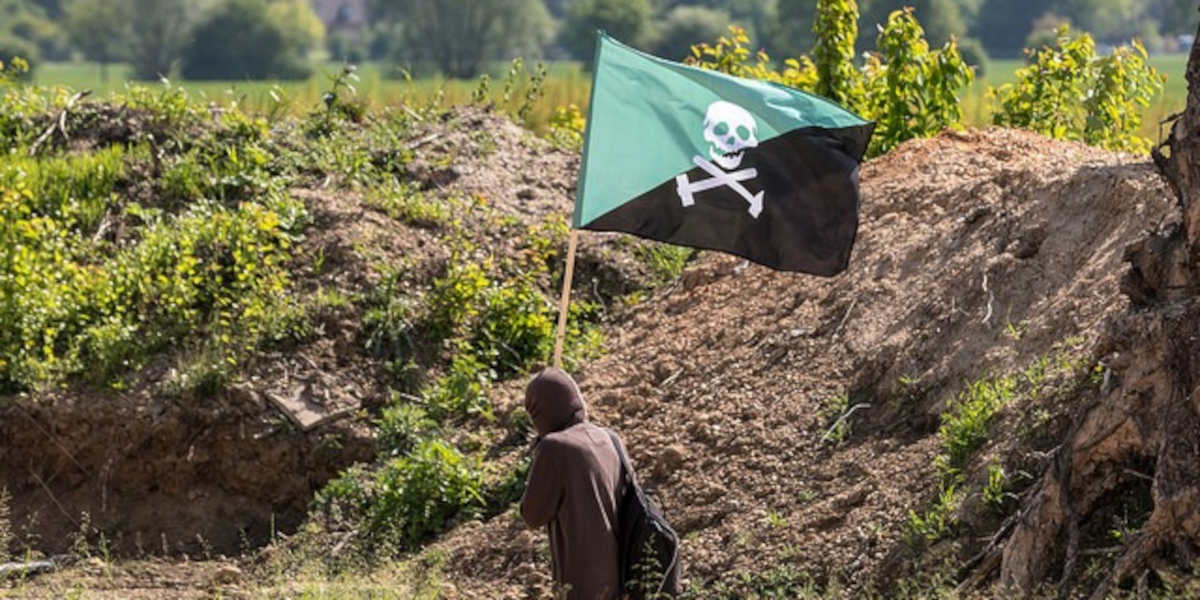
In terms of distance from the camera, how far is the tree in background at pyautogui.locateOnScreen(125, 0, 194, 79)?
96.1 meters

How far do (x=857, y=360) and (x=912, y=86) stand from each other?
366cm

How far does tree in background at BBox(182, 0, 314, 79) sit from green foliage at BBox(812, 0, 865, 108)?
210 feet

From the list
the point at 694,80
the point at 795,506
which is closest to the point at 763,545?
the point at 795,506

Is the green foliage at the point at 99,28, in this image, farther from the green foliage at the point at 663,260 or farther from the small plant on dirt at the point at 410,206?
the green foliage at the point at 663,260

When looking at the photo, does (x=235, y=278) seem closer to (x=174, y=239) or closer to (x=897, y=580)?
(x=174, y=239)

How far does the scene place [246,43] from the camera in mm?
90812

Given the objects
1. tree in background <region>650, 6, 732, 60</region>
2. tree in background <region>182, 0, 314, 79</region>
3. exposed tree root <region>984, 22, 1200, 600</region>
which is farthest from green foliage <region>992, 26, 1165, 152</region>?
tree in background <region>182, 0, 314, 79</region>

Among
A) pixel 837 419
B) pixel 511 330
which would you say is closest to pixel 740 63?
pixel 511 330

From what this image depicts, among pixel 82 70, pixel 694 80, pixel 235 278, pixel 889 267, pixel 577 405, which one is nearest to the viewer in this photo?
pixel 577 405

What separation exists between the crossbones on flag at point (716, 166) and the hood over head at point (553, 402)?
0.98 metres

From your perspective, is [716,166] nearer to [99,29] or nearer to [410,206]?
[410,206]

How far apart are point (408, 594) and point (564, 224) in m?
4.34

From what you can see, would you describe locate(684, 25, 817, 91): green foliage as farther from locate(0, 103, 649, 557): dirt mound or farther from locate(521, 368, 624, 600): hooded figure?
locate(521, 368, 624, 600): hooded figure

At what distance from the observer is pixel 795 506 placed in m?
10.1
